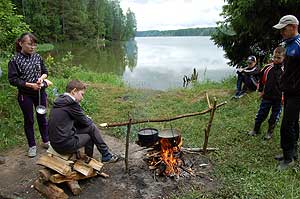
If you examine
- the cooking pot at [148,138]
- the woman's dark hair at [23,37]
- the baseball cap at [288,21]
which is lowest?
the cooking pot at [148,138]

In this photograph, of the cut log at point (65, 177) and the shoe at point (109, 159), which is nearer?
the cut log at point (65, 177)

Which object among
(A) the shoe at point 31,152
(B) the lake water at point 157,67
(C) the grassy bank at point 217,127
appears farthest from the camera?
(B) the lake water at point 157,67

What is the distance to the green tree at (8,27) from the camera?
7.86 meters

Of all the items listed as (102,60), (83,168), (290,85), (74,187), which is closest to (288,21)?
(290,85)

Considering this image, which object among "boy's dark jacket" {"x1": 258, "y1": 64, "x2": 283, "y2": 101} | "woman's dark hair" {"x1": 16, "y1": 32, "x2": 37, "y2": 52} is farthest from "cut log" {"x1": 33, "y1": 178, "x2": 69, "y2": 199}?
"boy's dark jacket" {"x1": 258, "y1": 64, "x2": 283, "y2": 101}

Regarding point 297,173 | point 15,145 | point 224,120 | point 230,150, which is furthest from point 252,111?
point 15,145

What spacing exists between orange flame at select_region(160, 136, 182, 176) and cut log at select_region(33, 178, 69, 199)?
138 centimetres

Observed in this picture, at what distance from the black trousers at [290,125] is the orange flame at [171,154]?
150 centimetres

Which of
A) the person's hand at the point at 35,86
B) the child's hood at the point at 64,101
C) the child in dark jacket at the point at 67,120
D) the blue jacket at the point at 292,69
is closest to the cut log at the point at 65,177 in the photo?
the child in dark jacket at the point at 67,120

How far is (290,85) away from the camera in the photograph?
4305 mm

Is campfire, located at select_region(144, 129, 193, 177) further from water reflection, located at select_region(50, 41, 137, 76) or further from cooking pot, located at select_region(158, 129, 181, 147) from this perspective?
water reflection, located at select_region(50, 41, 137, 76)

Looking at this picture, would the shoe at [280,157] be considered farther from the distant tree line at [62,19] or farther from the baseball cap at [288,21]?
the distant tree line at [62,19]

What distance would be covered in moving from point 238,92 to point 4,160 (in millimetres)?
5909

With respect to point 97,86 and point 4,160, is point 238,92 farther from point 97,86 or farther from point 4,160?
point 4,160
